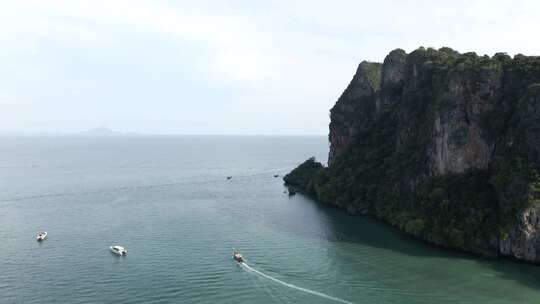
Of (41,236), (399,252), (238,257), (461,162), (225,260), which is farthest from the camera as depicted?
(461,162)

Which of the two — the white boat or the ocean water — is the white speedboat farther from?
the white boat

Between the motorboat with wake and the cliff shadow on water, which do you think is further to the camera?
the motorboat with wake

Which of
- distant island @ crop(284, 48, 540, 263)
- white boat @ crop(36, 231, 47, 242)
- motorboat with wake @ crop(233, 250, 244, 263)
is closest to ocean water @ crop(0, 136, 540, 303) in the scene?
motorboat with wake @ crop(233, 250, 244, 263)

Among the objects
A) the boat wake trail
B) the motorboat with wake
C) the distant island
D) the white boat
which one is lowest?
the white boat

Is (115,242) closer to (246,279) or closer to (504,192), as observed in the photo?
(246,279)

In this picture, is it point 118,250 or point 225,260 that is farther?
point 118,250

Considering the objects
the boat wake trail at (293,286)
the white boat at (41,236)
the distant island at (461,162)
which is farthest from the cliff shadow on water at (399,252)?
the white boat at (41,236)

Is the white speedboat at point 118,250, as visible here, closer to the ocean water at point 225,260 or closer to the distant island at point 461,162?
the ocean water at point 225,260

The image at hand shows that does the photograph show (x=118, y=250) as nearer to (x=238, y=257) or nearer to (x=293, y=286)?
(x=238, y=257)

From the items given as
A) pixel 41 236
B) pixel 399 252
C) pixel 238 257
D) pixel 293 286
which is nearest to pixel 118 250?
pixel 41 236
